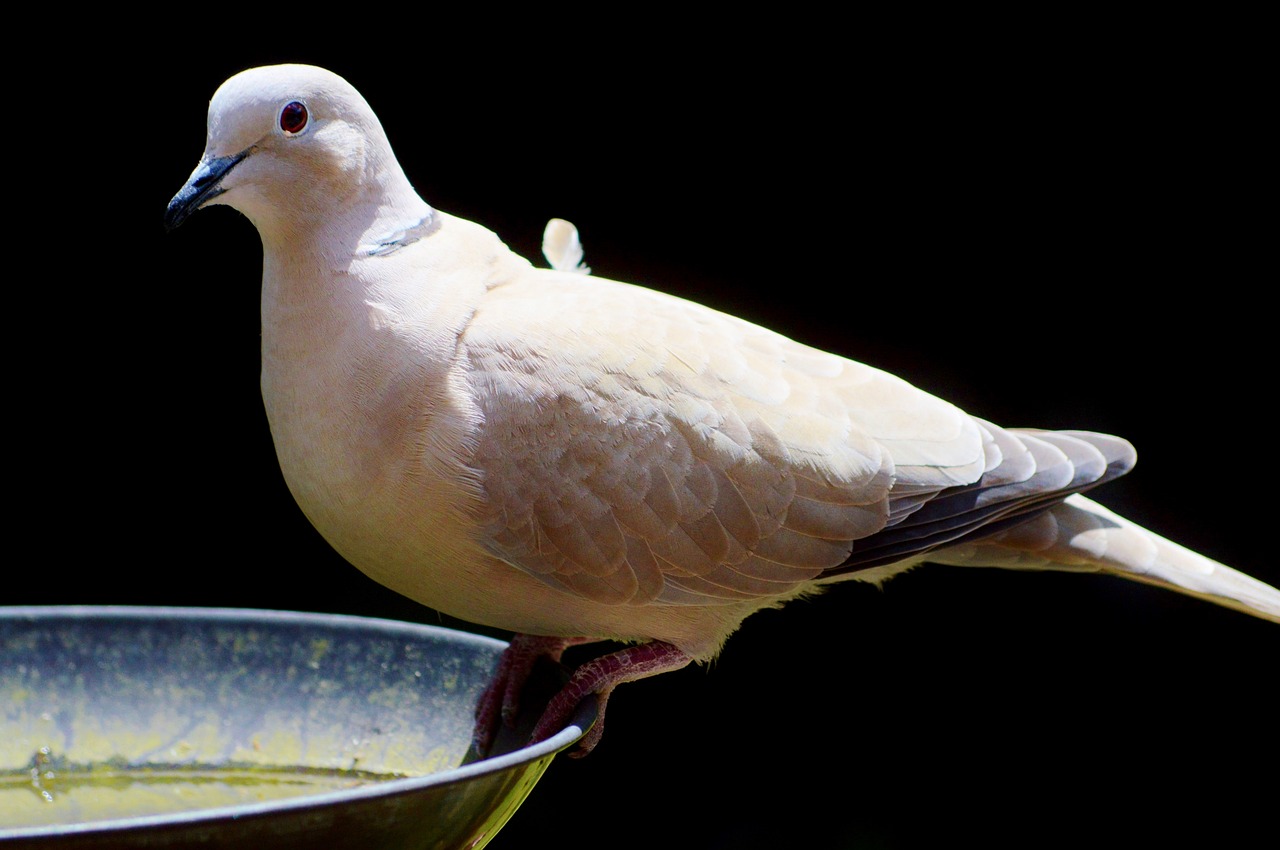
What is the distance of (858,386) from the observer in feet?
5.87

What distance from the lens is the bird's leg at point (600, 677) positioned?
158 centimetres

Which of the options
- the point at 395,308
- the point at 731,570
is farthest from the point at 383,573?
the point at 731,570

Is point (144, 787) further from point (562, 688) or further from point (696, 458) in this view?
point (696, 458)

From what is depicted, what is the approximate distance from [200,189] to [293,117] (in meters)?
0.14

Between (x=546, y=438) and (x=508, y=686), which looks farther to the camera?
(x=508, y=686)

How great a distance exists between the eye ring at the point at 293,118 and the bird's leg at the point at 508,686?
0.70 m

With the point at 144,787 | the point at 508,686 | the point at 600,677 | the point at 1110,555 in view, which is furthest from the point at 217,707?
the point at 1110,555

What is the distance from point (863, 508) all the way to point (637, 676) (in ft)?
1.21

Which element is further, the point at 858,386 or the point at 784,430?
the point at 858,386

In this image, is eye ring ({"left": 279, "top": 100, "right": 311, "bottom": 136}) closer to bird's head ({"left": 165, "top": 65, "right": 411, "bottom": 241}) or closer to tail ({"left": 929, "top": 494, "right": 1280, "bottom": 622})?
bird's head ({"left": 165, "top": 65, "right": 411, "bottom": 241})

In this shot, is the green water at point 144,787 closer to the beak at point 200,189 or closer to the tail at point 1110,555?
the beak at point 200,189

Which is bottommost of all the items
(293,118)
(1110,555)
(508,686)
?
(508,686)

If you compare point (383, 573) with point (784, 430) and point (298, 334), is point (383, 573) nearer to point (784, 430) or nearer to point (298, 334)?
point (298, 334)

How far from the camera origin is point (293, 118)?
152 cm
